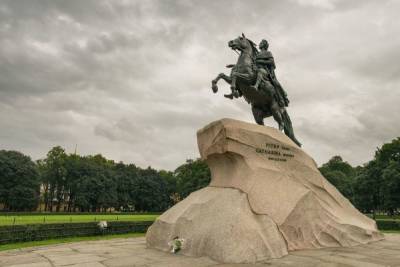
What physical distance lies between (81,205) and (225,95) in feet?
180

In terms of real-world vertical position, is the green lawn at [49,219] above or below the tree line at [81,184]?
below

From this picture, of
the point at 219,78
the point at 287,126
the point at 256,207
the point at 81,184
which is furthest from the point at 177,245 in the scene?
the point at 81,184

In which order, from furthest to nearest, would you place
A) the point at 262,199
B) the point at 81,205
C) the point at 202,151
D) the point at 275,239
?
the point at 81,205
the point at 202,151
the point at 262,199
the point at 275,239

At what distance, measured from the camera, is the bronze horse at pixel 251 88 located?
1399 cm

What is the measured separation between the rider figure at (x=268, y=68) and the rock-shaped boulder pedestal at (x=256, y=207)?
103 inches

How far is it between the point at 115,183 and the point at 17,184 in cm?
1709

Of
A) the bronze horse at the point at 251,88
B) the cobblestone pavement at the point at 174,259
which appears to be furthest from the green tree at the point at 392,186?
the cobblestone pavement at the point at 174,259

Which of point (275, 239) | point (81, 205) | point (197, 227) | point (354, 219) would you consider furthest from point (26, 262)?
point (81, 205)

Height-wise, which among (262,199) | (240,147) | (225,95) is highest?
(225,95)

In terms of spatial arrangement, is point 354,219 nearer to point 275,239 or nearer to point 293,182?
point 293,182

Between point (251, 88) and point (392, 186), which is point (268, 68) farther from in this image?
point (392, 186)

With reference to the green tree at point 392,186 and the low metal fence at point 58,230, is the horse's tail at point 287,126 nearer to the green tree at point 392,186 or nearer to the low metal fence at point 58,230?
the low metal fence at point 58,230

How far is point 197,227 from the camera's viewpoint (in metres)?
10.7

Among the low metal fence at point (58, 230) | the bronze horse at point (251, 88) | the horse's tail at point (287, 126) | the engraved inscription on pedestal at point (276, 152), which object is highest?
the bronze horse at point (251, 88)
